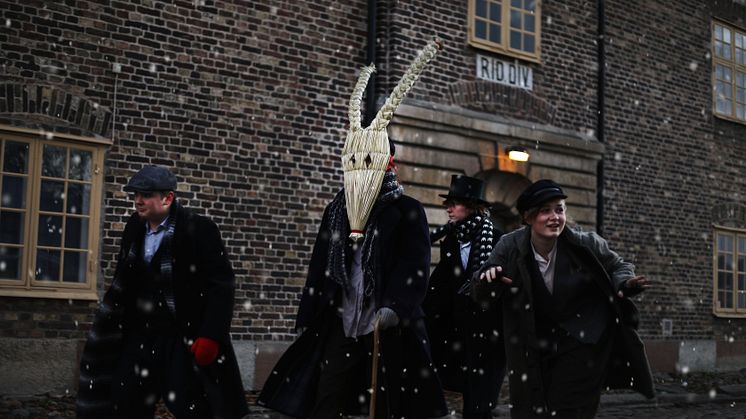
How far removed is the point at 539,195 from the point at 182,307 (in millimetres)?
2045

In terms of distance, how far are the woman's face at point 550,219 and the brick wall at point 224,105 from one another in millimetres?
6417

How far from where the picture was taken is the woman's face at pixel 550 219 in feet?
18.1

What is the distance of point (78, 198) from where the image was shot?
10.8 meters

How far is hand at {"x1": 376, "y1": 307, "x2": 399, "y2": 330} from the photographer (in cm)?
604

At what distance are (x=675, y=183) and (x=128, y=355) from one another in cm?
1334

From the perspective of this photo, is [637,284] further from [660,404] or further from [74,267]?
[660,404]

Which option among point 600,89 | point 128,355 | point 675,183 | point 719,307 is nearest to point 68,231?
point 128,355

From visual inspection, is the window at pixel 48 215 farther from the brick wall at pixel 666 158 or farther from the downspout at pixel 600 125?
the brick wall at pixel 666 158

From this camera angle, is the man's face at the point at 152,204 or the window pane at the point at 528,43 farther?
the window pane at the point at 528,43

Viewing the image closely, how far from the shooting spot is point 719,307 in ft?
59.9

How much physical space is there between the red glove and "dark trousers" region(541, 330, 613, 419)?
179 cm

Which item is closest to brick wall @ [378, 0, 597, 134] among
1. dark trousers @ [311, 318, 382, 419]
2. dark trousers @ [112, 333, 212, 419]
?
dark trousers @ [311, 318, 382, 419]

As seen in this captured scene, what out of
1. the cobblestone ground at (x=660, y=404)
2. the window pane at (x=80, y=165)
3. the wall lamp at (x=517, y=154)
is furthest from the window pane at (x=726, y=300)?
the window pane at (x=80, y=165)

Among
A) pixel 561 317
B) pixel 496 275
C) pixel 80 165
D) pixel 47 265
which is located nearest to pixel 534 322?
pixel 561 317
